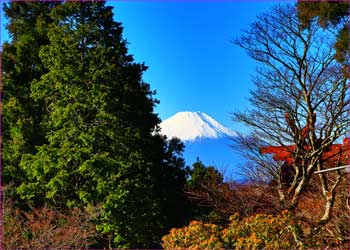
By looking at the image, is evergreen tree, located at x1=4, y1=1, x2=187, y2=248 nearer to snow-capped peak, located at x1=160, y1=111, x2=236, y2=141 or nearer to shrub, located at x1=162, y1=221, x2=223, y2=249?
snow-capped peak, located at x1=160, y1=111, x2=236, y2=141

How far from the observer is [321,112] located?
27.9 feet

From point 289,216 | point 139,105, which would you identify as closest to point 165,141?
point 139,105

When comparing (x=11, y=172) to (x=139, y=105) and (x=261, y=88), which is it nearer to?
(x=139, y=105)

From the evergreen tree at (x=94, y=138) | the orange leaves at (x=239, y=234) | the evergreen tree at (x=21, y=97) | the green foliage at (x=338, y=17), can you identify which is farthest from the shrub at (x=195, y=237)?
the evergreen tree at (x=21, y=97)

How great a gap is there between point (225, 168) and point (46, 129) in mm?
3931

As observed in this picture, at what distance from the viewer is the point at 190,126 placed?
45.0 feet

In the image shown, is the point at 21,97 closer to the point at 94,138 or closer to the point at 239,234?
the point at 94,138

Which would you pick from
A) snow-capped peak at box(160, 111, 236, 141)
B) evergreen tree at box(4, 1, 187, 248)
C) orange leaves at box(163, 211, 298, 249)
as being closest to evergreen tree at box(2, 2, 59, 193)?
evergreen tree at box(4, 1, 187, 248)

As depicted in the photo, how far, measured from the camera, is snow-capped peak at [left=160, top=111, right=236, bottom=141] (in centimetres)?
1250

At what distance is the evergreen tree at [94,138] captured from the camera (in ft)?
31.1

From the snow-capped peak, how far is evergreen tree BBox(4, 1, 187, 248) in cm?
191

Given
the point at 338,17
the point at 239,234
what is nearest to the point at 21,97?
the point at 239,234

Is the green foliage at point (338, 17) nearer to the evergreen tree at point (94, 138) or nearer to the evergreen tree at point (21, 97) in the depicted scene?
the evergreen tree at point (94, 138)

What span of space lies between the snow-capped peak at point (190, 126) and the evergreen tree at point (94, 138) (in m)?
1.91
